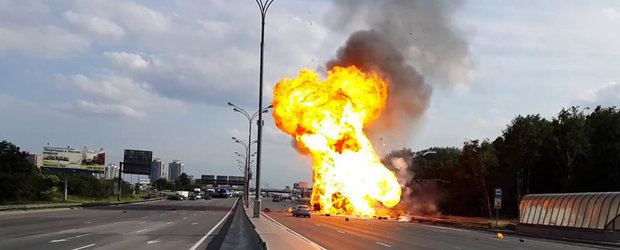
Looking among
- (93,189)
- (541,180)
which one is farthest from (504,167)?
(93,189)

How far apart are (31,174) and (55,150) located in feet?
41.1

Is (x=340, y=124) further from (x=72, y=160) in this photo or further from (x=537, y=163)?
(x=72, y=160)

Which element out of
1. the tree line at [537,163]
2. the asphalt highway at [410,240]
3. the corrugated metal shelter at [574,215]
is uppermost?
the tree line at [537,163]

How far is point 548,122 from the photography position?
76.2 m

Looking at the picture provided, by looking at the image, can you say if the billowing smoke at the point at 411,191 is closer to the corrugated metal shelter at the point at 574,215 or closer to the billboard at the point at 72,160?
the corrugated metal shelter at the point at 574,215

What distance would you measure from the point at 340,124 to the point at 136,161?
76001mm

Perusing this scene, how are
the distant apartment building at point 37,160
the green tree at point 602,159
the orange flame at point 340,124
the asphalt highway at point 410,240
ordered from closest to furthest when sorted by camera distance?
the asphalt highway at point 410,240 < the orange flame at point 340,124 < the green tree at point 602,159 < the distant apartment building at point 37,160

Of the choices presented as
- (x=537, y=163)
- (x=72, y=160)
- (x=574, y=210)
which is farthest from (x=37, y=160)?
(x=574, y=210)

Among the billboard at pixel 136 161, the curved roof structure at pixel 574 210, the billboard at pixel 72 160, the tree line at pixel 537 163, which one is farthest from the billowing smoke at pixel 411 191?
the billboard at pixel 136 161

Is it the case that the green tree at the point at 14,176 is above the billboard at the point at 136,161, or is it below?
below

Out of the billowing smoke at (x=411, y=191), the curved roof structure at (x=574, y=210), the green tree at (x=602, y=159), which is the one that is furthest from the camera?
the billowing smoke at (x=411, y=191)

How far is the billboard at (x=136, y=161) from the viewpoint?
405ft

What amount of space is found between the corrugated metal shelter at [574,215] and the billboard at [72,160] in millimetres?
72785

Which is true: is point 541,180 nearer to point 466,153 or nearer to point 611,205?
point 466,153
